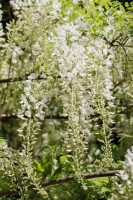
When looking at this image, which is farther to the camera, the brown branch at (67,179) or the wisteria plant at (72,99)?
the brown branch at (67,179)

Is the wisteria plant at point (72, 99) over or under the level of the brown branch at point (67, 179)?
over

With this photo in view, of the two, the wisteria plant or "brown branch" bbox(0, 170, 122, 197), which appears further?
"brown branch" bbox(0, 170, 122, 197)

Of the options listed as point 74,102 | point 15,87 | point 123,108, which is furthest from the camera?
point 123,108

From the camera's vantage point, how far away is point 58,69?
425cm

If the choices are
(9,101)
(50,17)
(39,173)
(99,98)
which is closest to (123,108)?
(9,101)

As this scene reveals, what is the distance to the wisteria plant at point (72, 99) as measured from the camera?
3.39m

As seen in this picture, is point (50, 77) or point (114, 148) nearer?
point (50, 77)

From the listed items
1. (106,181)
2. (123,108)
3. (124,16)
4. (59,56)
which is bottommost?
(106,181)

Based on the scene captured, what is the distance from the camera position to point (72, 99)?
11.7 ft

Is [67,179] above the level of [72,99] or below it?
below

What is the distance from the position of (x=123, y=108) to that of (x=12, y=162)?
348 centimetres

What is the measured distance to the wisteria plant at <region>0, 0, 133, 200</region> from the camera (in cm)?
339

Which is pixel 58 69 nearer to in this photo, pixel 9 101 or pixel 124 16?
pixel 124 16

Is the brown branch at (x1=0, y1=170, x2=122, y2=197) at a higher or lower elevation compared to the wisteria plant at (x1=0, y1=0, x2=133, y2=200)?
lower
